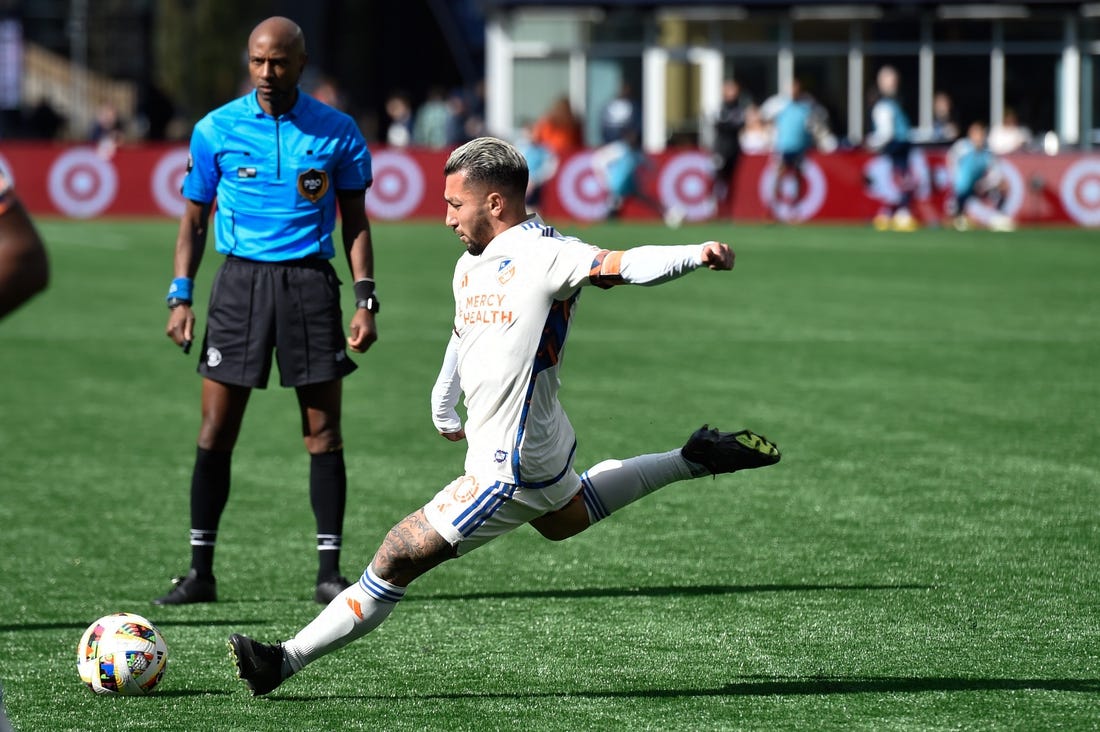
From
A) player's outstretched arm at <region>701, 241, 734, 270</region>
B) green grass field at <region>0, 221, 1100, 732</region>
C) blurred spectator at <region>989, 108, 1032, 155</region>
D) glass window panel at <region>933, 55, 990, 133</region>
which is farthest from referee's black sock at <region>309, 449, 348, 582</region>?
glass window panel at <region>933, 55, 990, 133</region>

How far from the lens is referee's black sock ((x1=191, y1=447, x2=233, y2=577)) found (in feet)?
22.7

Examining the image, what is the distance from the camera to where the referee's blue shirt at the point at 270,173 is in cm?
680

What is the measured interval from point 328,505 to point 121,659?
5.16ft

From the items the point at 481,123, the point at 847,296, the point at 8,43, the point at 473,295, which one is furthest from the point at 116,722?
the point at 8,43

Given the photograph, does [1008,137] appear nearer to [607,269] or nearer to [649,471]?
[649,471]

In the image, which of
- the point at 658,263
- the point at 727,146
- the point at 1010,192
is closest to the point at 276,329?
the point at 658,263

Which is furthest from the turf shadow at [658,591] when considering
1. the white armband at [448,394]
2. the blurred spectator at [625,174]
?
the blurred spectator at [625,174]

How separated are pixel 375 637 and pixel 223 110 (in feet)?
7.05

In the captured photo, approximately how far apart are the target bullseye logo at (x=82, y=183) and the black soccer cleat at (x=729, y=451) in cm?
2464

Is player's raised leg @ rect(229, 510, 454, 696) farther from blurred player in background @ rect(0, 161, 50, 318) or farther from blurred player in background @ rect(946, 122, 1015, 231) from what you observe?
blurred player in background @ rect(946, 122, 1015, 231)

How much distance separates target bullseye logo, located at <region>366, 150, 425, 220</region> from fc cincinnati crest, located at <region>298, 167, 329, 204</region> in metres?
21.4

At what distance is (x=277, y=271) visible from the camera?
6.81 metres

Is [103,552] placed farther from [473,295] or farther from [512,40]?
[512,40]

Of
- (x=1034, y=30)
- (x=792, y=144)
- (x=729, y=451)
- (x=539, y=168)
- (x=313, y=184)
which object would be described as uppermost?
(x=1034, y=30)
